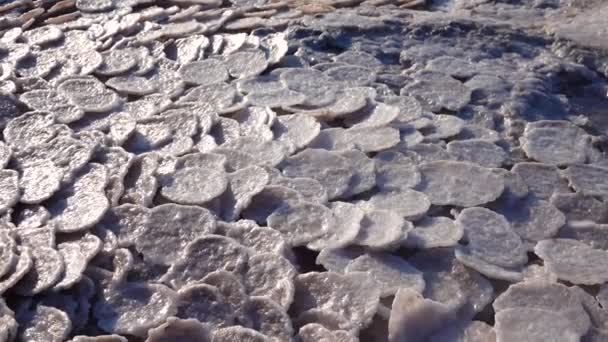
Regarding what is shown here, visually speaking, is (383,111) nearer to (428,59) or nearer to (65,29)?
(428,59)

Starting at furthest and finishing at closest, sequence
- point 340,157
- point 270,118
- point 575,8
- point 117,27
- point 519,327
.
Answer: point 575,8 → point 117,27 → point 270,118 → point 340,157 → point 519,327

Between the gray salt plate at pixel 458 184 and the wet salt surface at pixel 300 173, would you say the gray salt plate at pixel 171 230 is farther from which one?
the gray salt plate at pixel 458 184

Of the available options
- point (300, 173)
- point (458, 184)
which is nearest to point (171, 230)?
point (300, 173)

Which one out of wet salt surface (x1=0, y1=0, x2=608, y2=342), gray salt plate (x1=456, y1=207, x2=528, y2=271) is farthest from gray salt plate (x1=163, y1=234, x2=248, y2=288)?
gray salt plate (x1=456, y1=207, x2=528, y2=271)

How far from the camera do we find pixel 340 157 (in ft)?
5.58

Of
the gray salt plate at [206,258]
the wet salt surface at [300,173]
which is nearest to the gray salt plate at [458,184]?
the wet salt surface at [300,173]

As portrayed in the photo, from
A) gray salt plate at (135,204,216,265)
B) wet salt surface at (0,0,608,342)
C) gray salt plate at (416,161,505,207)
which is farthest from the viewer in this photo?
gray salt plate at (416,161,505,207)

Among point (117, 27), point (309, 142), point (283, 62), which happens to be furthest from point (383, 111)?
point (117, 27)

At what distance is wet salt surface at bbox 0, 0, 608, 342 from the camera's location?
1.33 m

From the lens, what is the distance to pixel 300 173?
167 centimetres

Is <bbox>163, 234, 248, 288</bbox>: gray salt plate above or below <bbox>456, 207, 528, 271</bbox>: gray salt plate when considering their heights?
above

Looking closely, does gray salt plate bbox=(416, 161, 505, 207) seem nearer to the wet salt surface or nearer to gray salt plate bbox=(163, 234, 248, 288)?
the wet salt surface

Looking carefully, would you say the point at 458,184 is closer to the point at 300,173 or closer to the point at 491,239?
the point at 491,239

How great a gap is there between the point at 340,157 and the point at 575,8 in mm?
1185
